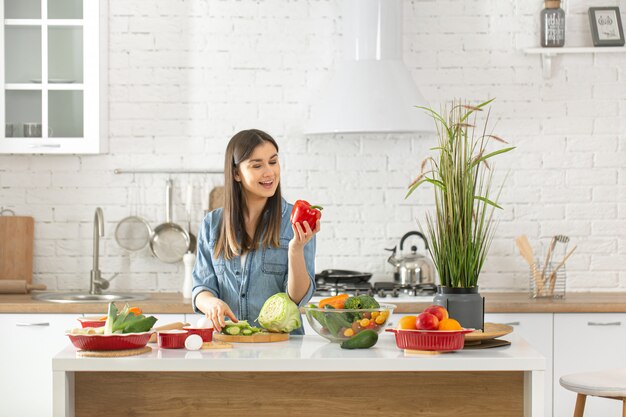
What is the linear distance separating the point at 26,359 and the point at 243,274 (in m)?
1.72

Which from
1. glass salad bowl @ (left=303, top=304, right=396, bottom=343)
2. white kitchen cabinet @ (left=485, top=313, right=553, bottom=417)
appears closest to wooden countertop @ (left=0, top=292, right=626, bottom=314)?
white kitchen cabinet @ (left=485, top=313, right=553, bottom=417)

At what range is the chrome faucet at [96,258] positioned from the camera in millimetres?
4992

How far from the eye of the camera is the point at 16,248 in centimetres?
503

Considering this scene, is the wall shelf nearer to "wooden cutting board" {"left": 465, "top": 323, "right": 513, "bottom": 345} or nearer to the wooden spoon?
the wooden spoon

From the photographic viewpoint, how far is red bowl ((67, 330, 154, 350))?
263cm

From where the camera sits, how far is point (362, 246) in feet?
16.8

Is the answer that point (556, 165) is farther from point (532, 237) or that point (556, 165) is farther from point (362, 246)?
point (362, 246)

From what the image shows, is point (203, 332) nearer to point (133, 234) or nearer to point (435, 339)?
point (435, 339)

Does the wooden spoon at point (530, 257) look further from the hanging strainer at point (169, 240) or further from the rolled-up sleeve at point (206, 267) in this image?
the rolled-up sleeve at point (206, 267)

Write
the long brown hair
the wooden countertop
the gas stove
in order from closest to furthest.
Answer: the long brown hair → the wooden countertop → the gas stove

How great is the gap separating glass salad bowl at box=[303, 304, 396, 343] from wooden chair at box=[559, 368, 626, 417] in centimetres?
86

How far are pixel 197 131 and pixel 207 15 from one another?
2.10ft

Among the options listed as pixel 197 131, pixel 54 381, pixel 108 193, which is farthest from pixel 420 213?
pixel 54 381

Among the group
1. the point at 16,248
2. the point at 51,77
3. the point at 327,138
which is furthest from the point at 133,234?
the point at 327,138
